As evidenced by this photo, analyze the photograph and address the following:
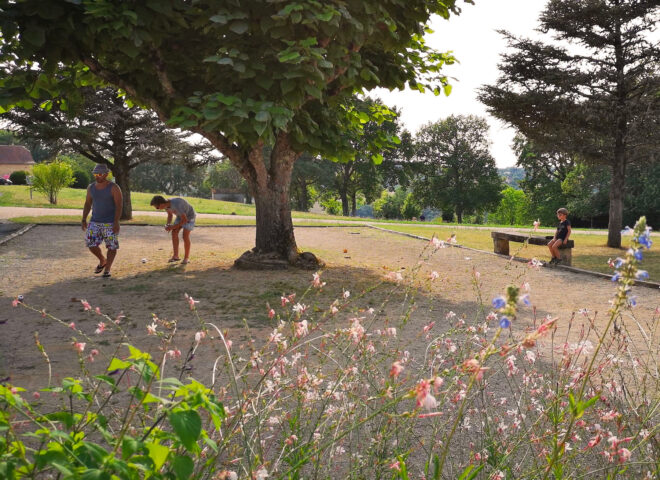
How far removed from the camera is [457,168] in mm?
62000

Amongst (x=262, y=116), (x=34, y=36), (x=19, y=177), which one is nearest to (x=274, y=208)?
(x=262, y=116)

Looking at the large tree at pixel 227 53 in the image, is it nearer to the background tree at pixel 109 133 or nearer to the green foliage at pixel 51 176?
the background tree at pixel 109 133

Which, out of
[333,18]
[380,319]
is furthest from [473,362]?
[333,18]

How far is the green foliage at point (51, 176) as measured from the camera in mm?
28141

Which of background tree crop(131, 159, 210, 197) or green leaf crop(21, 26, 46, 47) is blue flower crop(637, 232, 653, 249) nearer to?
green leaf crop(21, 26, 46, 47)

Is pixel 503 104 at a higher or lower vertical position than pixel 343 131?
higher

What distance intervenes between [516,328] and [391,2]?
5.67 metres

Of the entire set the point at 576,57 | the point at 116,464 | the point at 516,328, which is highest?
the point at 576,57

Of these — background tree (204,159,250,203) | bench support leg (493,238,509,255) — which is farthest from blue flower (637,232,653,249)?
background tree (204,159,250,203)

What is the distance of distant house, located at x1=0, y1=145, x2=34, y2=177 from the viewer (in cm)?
8381

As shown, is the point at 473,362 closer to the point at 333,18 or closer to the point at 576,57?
the point at 333,18

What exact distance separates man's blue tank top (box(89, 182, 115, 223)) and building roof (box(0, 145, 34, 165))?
89.5m

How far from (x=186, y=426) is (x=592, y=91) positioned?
1964cm

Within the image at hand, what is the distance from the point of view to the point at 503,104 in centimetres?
1844
